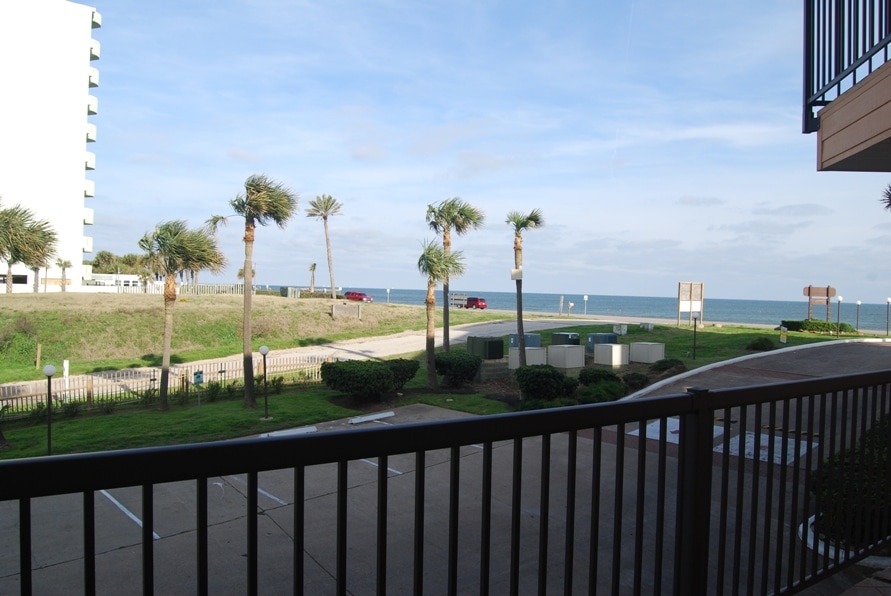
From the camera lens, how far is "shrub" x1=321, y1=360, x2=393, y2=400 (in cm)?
1716

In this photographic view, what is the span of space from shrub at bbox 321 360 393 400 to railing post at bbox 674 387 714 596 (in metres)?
15.1

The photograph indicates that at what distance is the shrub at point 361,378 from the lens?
17.2 m

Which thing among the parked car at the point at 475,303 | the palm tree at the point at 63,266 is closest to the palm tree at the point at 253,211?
the palm tree at the point at 63,266

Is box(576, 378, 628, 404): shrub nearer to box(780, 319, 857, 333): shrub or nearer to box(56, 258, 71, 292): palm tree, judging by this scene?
box(780, 319, 857, 333): shrub

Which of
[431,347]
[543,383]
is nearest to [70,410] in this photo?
[431,347]

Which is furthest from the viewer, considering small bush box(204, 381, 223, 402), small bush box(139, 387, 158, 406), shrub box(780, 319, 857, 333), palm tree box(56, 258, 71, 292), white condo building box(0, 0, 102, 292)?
white condo building box(0, 0, 102, 292)

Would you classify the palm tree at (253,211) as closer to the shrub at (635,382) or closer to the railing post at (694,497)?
the shrub at (635,382)

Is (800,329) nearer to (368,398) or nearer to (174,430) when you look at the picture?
(368,398)

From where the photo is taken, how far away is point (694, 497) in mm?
2383

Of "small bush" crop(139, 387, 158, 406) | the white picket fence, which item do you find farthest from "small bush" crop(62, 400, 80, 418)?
"small bush" crop(139, 387, 158, 406)

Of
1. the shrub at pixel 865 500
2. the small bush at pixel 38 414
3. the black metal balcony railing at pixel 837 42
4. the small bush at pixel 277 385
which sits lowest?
the small bush at pixel 38 414

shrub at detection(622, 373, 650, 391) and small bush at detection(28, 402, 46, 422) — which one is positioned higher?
shrub at detection(622, 373, 650, 391)

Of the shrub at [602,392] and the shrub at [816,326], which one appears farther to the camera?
the shrub at [816,326]

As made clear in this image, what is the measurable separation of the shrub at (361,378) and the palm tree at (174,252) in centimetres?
493
